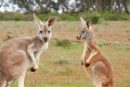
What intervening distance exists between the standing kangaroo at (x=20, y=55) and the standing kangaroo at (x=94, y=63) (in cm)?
88

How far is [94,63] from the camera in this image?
873cm

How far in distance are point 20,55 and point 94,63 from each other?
1.46 metres

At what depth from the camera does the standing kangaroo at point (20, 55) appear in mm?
7777

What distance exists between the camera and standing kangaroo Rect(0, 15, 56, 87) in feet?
25.5

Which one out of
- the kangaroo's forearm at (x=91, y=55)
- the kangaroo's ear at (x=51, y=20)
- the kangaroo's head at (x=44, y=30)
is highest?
the kangaroo's ear at (x=51, y=20)

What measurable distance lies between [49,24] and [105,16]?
89.8ft

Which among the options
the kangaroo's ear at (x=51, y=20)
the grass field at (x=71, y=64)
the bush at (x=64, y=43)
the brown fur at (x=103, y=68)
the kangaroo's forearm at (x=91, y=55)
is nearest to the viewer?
the brown fur at (x=103, y=68)

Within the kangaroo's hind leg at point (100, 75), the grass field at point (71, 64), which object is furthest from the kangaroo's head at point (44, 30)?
the grass field at point (71, 64)

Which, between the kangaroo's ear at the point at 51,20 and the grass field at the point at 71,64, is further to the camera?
the grass field at the point at 71,64

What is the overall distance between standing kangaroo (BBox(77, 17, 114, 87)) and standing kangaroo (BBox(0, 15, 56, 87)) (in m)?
0.88

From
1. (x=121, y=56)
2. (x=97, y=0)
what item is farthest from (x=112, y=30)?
(x=97, y=0)

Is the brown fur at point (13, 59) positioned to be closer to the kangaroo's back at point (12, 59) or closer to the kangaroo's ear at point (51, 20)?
the kangaroo's back at point (12, 59)

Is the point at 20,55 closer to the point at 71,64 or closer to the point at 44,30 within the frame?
the point at 44,30

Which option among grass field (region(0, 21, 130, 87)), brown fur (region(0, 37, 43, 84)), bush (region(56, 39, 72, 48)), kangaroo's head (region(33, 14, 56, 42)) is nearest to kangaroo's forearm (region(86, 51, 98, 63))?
kangaroo's head (region(33, 14, 56, 42))
